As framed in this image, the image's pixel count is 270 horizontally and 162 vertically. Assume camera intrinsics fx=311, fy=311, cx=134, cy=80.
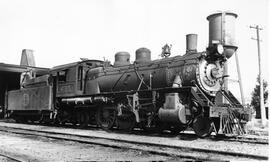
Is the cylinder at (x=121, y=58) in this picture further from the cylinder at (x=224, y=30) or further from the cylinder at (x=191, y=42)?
the cylinder at (x=224, y=30)

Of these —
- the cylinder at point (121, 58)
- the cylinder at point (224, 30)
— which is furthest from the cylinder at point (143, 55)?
the cylinder at point (224, 30)

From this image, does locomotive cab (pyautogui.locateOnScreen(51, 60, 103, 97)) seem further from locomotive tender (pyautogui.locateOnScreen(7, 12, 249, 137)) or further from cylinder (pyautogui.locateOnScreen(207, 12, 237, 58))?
cylinder (pyautogui.locateOnScreen(207, 12, 237, 58))

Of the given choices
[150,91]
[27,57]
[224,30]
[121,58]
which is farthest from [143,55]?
[27,57]

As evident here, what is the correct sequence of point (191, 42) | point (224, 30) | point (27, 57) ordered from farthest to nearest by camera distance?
1. point (27, 57)
2. point (224, 30)
3. point (191, 42)

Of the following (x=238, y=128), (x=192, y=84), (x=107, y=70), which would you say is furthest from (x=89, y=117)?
(x=238, y=128)

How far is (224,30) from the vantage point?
44.4 ft

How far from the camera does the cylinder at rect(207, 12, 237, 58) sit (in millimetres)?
13562

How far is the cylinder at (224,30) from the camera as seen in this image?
1356cm

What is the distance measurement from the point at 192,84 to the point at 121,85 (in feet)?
12.5

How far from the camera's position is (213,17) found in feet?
45.2

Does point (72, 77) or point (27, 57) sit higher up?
point (27, 57)

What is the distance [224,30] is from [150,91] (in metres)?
4.39

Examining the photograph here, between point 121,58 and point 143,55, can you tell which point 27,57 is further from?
point 143,55

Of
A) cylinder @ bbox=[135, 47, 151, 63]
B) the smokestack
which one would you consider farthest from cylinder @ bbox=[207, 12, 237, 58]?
the smokestack
